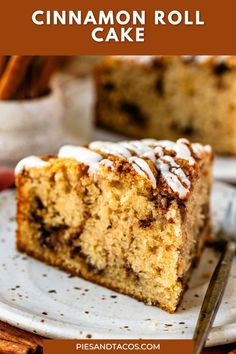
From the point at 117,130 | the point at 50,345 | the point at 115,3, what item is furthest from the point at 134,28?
the point at 117,130

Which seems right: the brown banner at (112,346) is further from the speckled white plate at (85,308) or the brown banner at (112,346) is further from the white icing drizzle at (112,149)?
the white icing drizzle at (112,149)

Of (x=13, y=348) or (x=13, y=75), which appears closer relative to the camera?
(x=13, y=348)

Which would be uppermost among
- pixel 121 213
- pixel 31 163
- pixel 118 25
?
pixel 118 25

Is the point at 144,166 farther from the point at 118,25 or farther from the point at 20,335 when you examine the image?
the point at 20,335

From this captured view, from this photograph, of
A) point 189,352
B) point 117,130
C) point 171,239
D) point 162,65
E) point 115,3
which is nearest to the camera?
point 189,352

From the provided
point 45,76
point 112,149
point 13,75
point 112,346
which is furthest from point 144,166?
point 45,76

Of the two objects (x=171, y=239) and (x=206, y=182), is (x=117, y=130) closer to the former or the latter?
(x=206, y=182)
